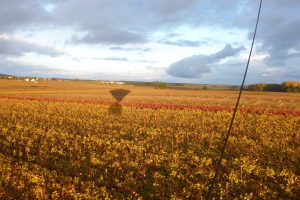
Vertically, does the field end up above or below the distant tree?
below

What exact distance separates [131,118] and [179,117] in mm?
3249

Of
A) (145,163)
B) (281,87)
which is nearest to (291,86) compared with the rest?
(281,87)

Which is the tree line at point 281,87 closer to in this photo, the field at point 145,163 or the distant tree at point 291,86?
the distant tree at point 291,86

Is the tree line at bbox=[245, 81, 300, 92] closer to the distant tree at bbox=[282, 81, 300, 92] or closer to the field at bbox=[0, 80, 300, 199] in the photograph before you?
the distant tree at bbox=[282, 81, 300, 92]

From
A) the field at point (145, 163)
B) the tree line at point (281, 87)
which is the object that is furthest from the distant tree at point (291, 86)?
the field at point (145, 163)

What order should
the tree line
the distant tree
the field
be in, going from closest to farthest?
the field < the distant tree < the tree line

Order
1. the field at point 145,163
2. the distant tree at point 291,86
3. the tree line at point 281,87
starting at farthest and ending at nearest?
the tree line at point 281,87, the distant tree at point 291,86, the field at point 145,163

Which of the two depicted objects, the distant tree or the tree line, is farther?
the tree line

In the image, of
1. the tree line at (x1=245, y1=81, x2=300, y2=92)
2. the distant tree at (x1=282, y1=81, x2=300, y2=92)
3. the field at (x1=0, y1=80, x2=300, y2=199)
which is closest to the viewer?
the field at (x1=0, y1=80, x2=300, y2=199)

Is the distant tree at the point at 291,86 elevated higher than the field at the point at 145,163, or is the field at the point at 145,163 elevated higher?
the distant tree at the point at 291,86

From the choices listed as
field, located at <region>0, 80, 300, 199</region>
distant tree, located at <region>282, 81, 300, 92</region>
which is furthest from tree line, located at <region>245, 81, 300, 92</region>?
field, located at <region>0, 80, 300, 199</region>

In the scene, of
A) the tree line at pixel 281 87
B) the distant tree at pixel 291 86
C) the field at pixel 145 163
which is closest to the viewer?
the field at pixel 145 163

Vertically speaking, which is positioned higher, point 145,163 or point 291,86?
point 291,86

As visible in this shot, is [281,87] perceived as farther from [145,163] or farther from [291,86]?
[145,163]
